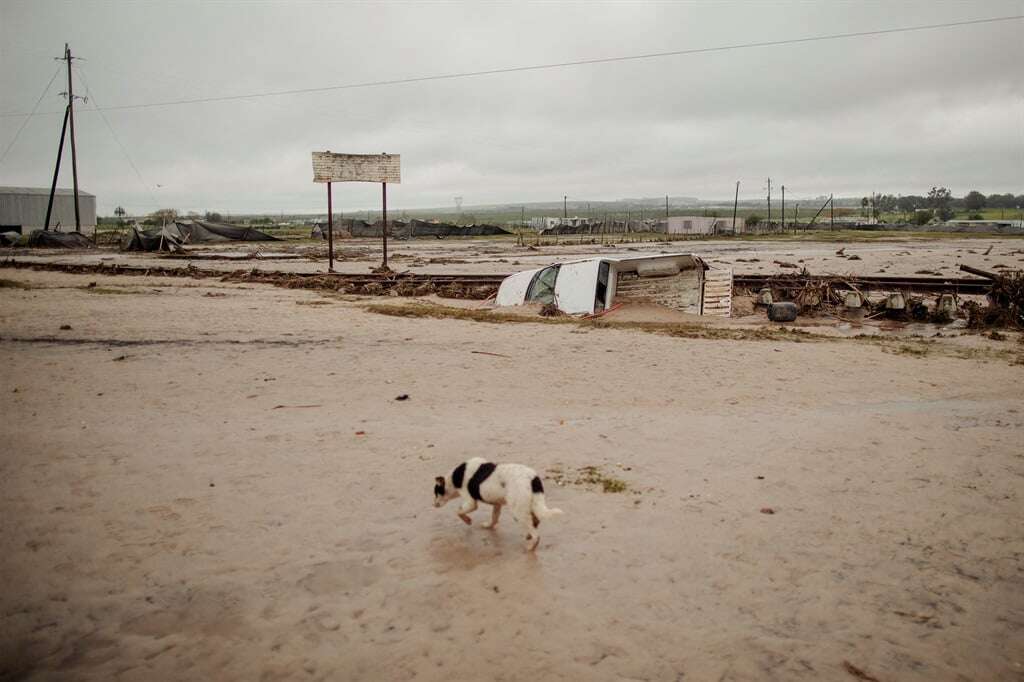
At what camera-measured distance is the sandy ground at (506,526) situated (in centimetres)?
344

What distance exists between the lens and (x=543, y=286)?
15.7m

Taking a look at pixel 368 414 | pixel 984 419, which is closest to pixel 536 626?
pixel 368 414

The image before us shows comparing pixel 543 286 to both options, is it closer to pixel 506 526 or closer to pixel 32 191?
pixel 506 526

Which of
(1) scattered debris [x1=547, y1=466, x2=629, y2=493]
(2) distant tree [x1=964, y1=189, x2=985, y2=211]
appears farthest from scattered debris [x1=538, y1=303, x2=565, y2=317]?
(2) distant tree [x1=964, y1=189, x2=985, y2=211]

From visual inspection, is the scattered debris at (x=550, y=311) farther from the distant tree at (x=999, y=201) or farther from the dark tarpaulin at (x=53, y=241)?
the distant tree at (x=999, y=201)

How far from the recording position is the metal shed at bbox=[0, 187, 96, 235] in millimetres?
53250

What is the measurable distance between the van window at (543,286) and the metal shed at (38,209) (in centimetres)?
4902

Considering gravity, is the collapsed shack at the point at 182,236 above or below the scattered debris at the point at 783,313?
above

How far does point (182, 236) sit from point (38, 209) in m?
21.1

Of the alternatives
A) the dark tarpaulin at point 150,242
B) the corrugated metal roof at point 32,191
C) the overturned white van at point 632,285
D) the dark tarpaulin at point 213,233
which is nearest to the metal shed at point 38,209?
the corrugated metal roof at point 32,191

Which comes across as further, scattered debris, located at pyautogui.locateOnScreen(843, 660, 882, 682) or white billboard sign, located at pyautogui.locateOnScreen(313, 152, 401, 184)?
white billboard sign, located at pyautogui.locateOnScreen(313, 152, 401, 184)

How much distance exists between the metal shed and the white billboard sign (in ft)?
124

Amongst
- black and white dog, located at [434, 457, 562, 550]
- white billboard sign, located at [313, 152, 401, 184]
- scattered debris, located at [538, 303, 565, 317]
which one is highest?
white billboard sign, located at [313, 152, 401, 184]

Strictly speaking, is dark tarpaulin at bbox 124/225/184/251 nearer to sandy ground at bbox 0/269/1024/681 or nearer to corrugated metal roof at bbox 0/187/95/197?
corrugated metal roof at bbox 0/187/95/197
